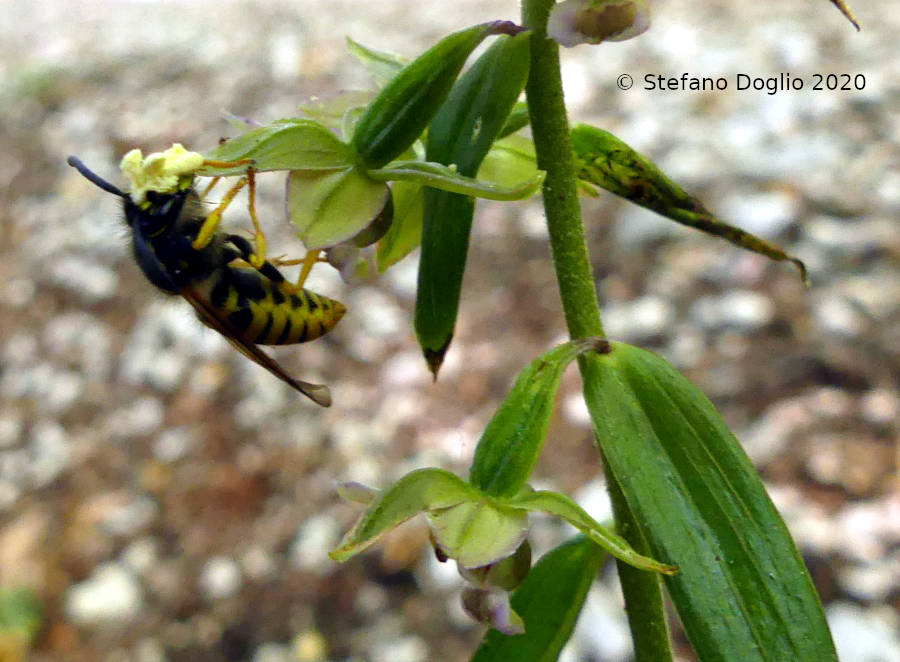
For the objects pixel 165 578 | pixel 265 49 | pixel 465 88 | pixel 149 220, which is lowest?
pixel 165 578

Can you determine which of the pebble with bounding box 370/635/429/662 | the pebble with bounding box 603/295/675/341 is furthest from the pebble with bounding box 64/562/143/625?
the pebble with bounding box 603/295/675/341

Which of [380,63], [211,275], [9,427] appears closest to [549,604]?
[211,275]

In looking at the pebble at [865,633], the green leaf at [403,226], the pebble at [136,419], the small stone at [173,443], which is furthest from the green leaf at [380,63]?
the pebble at [136,419]

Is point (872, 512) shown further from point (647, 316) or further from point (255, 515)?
point (255, 515)

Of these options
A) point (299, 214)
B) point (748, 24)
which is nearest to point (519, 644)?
point (299, 214)

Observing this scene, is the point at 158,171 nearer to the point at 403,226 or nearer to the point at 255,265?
the point at 255,265

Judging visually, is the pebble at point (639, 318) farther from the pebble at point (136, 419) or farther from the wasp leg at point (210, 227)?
the wasp leg at point (210, 227)
